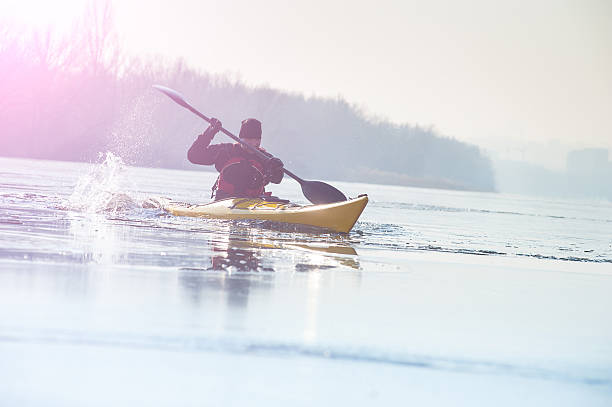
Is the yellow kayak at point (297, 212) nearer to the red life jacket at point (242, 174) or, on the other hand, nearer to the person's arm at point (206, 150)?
the red life jacket at point (242, 174)

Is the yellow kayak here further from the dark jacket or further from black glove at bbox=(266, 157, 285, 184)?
the dark jacket

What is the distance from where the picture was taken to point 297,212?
37.5 ft

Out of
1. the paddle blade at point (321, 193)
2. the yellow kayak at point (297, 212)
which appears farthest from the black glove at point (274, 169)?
the paddle blade at point (321, 193)

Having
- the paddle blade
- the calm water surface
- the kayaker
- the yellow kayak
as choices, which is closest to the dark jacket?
the kayaker

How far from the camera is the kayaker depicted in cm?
1199

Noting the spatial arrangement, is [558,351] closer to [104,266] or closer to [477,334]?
[477,334]

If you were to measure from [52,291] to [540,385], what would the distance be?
2.84 m

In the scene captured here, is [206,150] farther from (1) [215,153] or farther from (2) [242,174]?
(2) [242,174]

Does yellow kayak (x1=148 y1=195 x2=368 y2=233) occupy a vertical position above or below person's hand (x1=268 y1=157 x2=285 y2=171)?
below

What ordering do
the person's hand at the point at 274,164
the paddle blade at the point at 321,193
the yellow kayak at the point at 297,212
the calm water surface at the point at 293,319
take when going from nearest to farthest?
the calm water surface at the point at 293,319 → the yellow kayak at the point at 297,212 → the person's hand at the point at 274,164 → the paddle blade at the point at 321,193

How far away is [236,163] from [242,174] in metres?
0.19

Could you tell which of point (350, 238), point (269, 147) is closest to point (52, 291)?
point (350, 238)

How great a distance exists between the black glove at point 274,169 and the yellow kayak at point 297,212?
0.35 metres

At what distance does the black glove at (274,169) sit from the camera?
11984 millimetres
